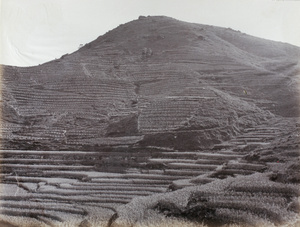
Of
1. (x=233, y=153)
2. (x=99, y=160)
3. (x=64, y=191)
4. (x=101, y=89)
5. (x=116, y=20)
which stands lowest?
(x=64, y=191)

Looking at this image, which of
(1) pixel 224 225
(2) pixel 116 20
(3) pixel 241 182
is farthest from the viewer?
(2) pixel 116 20

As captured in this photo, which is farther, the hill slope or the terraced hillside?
the hill slope

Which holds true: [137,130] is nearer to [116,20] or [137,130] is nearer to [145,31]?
[116,20]

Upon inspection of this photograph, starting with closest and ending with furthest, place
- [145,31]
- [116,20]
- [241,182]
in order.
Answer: [241,182] < [116,20] < [145,31]

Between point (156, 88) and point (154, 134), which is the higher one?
point (156, 88)

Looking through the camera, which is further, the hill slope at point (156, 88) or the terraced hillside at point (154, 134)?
the hill slope at point (156, 88)

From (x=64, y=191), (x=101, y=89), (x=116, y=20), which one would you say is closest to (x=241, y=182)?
(x=64, y=191)

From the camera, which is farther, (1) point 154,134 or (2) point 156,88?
(2) point 156,88

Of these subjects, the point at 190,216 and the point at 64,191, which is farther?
the point at 64,191
